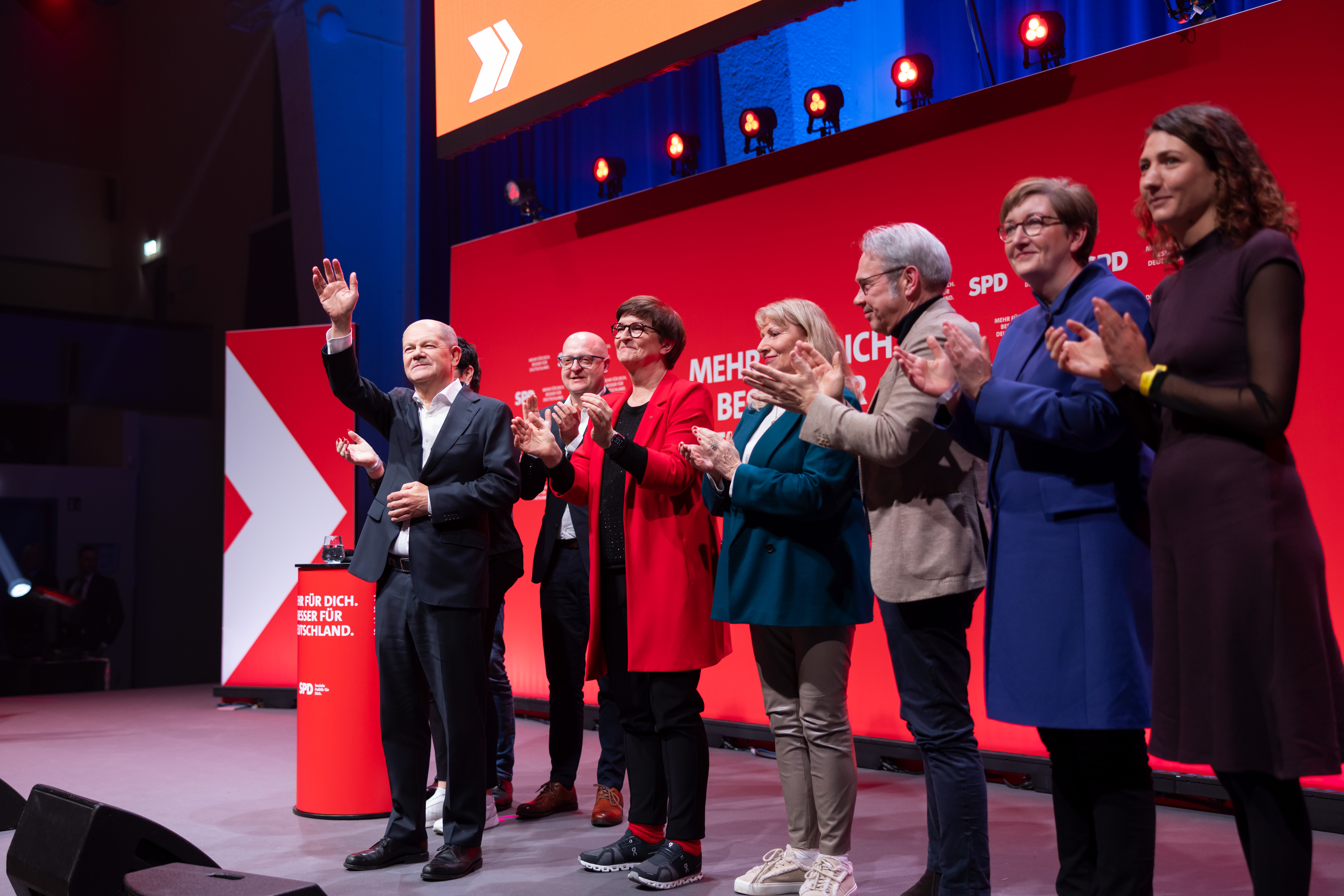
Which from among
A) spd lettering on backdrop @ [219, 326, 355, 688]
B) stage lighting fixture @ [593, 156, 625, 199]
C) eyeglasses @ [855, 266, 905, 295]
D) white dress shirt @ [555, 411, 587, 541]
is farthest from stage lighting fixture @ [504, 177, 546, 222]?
eyeglasses @ [855, 266, 905, 295]

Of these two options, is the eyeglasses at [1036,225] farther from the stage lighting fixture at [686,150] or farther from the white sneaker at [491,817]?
the stage lighting fixture at [686,150]

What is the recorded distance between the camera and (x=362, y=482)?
6.96 m

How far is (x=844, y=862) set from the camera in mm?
2627

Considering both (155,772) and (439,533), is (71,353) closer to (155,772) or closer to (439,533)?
(155,772)

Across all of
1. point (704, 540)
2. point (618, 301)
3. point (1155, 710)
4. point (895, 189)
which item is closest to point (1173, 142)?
point (1155, 710)

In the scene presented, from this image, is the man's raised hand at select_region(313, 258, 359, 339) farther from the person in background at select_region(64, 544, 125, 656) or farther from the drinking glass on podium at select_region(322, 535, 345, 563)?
the person in background at select_region(64, 544, 125, 656)

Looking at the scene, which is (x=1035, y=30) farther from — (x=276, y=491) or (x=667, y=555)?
(x=276, y=491)

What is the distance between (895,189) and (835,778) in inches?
120

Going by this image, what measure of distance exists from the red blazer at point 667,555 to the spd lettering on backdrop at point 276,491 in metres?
4.08

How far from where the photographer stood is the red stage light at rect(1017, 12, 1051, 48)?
430cm

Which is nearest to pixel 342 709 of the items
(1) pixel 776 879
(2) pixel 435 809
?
(2) pixel 435 809

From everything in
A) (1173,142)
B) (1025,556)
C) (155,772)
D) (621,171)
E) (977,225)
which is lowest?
(155,772)

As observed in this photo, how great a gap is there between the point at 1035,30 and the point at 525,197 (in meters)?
3.29

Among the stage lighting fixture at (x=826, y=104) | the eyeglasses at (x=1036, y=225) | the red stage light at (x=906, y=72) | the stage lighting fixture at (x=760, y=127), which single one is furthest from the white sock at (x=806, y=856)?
the stage lighting fixture at (x=760, y=127)
